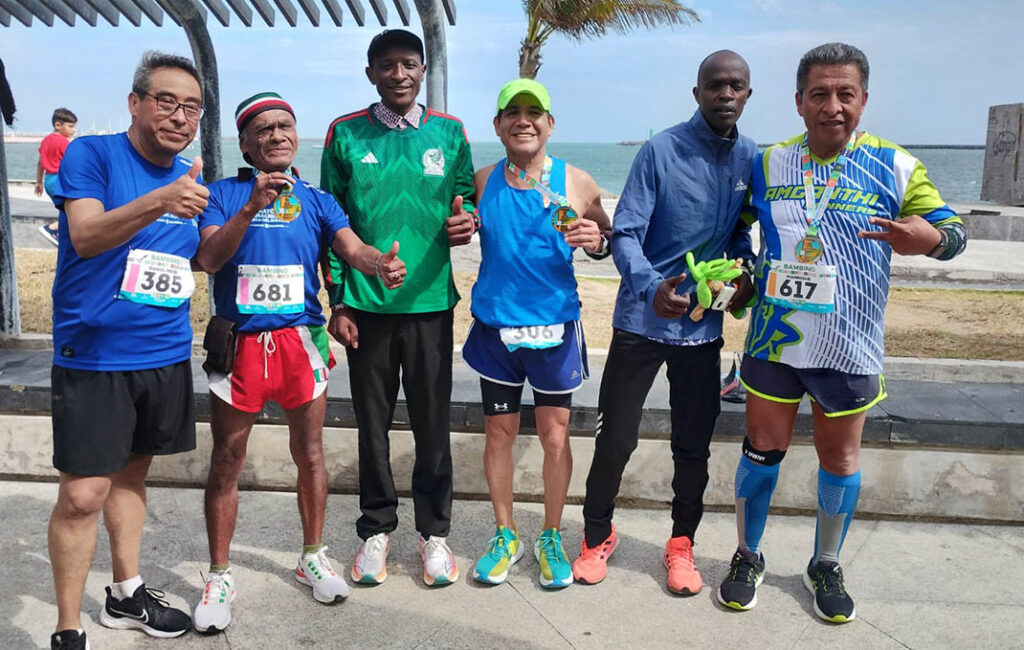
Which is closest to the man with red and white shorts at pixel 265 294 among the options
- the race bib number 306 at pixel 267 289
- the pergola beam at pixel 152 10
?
the race bib number 306 at pixel 267 289

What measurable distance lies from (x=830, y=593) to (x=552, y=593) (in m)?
1.10

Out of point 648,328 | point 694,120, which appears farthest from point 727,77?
point 648,328

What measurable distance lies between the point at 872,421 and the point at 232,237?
3068mm

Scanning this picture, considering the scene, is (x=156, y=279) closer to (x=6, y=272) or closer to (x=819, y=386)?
(x=819, y=386)

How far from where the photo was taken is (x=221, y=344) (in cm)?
307

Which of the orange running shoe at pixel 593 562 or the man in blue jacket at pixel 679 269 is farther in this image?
the orange running shoe at pixel 593 562

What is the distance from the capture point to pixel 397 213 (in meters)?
3.40

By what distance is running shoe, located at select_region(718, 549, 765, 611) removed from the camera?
3.35m

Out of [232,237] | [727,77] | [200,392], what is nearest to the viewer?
[232,237]

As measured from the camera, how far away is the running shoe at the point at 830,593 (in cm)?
325

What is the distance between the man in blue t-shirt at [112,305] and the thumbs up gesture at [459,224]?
3.24ft

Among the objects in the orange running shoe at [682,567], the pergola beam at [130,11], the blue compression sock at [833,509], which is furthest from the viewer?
the pergola beam at [130,11]

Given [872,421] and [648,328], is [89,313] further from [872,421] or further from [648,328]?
[872,421]

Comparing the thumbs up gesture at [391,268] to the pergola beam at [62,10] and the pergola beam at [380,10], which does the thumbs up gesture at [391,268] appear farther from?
the pergola beam at [62,10]
